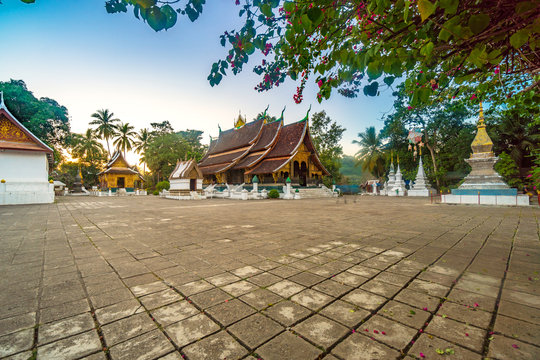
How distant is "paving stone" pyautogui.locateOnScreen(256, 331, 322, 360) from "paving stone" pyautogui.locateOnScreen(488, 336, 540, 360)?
0.97m

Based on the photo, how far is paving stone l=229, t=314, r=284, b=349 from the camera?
142cm

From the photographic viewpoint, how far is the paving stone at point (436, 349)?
1270mm

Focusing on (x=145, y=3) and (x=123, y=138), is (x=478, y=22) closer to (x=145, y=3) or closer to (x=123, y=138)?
(x=145, y=3)

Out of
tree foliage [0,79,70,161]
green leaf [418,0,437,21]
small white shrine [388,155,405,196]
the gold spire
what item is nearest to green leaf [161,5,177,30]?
green leaf [418,0,437,21]

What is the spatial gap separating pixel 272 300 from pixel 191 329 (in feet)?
2.18

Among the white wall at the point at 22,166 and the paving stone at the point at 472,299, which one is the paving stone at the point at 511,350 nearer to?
the paving stone at the point at 472,299

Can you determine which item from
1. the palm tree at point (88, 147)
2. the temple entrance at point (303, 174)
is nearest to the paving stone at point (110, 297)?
the temple entrance at point (303, 174)

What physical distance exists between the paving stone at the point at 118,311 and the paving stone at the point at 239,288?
70 centimetres

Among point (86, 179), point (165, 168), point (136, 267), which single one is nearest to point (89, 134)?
point (86, 179)

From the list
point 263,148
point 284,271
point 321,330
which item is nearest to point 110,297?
point 284,271

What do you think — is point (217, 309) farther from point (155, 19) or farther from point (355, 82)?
point (355, 82)

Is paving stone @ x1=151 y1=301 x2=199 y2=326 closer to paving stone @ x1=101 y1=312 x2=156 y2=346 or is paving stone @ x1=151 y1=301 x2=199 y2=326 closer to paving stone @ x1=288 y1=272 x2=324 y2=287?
paving stone @ x1=101 y1=312 x2=156 y2=346

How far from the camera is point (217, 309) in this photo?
1.79 metres

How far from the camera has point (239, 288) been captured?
7.11 feet
